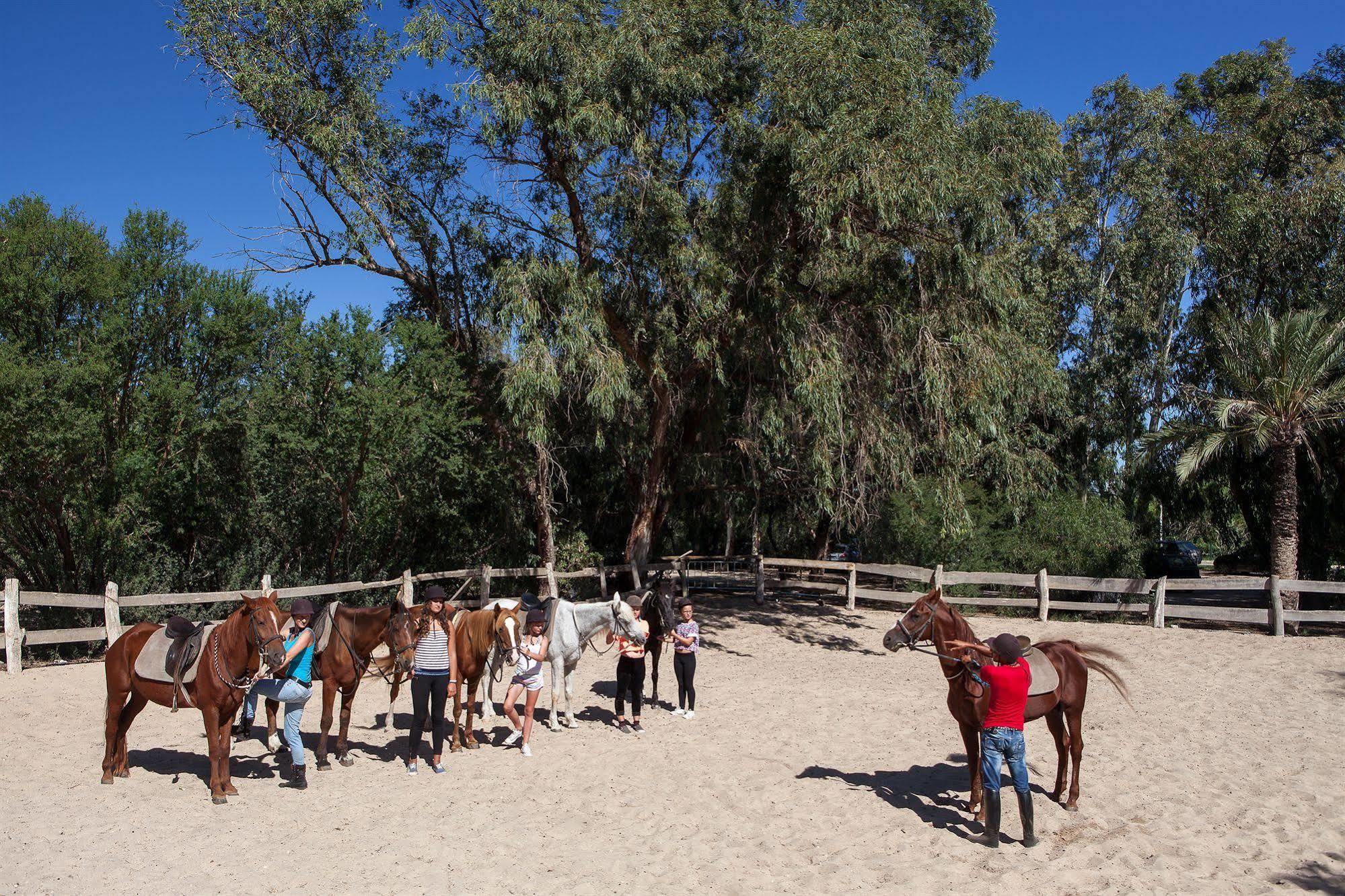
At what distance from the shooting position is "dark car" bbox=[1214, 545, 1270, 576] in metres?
23.4

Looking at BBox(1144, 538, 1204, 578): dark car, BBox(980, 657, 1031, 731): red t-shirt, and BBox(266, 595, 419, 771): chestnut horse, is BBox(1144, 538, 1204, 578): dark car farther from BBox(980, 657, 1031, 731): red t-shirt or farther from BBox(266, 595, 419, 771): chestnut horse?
BBox(266, 595, 419, 771): chestnut horse

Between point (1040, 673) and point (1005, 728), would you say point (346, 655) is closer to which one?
point (1005, 728)

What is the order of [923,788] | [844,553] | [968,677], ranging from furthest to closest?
1. [844,553]
2. [923,788]
3. [968,677]

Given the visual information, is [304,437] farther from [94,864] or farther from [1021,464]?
[1021,464]

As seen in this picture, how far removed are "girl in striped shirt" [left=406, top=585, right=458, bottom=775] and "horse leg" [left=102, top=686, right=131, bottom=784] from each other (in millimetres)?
2387

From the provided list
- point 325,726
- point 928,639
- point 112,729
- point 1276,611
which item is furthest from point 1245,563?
point 112,729

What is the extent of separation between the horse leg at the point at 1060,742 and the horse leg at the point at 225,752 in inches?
263

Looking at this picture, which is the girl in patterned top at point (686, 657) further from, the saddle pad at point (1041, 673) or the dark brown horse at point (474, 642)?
the saddle pad at point (1041, 673)

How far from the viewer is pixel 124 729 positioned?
7.66 meters

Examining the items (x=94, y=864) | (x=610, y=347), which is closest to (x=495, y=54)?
(x=610, y=347)

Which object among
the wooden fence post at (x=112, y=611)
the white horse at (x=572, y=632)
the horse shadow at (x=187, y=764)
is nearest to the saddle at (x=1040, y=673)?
the white horse at (x=572, y=632)

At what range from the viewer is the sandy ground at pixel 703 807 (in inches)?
234

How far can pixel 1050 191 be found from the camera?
23.1m

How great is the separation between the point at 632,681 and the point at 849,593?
9812 mm
